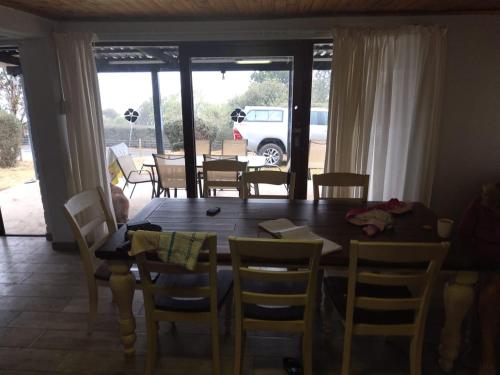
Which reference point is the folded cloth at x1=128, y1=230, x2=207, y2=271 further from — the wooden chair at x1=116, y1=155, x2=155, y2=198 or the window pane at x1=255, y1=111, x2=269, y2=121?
the wooden chair at x1=116, y1=155, x2=155, y2=198

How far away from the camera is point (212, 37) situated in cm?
312

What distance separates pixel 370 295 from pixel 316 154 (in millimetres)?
1925

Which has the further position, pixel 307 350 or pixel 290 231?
pixel 290 231

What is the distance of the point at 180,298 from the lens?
1793 millimetres

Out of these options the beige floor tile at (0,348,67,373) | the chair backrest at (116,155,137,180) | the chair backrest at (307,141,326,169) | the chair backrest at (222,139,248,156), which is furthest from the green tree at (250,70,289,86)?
the beige floor tile at (0,348,67,373)

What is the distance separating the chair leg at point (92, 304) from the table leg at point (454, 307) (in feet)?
6.60

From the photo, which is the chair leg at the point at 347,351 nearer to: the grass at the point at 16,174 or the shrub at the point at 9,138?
the shrub at the point at 9,138

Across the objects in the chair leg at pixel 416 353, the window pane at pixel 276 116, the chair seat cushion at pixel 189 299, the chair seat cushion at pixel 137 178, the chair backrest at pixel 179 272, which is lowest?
the chair leg at pixel 416 353

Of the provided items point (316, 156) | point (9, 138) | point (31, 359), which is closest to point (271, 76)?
point (316, 156)

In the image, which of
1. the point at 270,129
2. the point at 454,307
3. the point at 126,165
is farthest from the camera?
the point at 126,165

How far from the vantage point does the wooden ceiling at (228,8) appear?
2566mm

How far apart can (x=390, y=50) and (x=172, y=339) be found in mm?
2836

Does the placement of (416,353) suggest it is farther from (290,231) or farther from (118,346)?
(118,346)

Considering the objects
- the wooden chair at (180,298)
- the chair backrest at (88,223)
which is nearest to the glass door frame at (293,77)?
the chair backrest at (88,223)
